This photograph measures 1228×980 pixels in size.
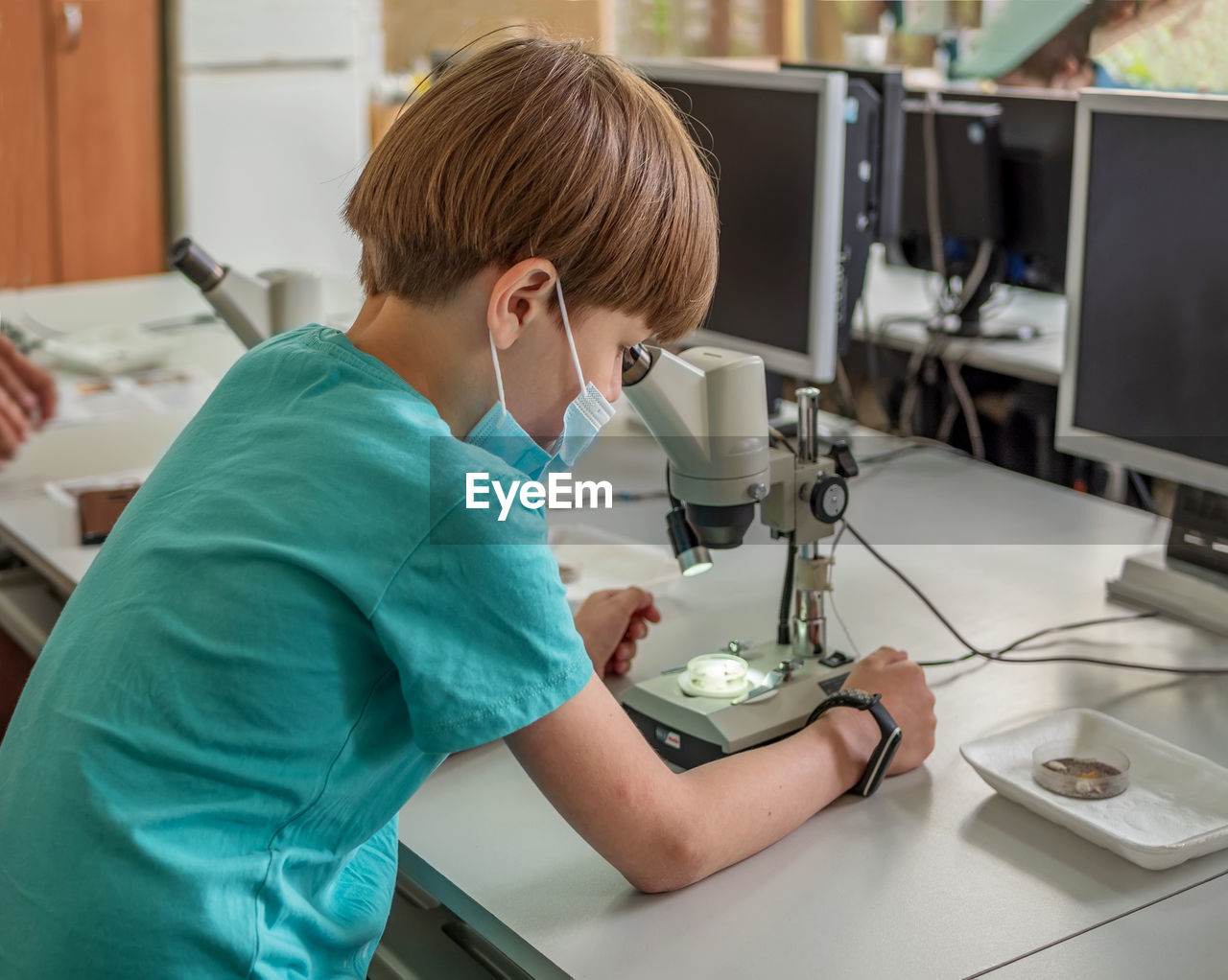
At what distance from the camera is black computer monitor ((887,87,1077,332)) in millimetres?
2260

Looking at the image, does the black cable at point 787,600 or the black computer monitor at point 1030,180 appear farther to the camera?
the black computer monitor at point 1030,180

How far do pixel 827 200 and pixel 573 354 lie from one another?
833 millimetres

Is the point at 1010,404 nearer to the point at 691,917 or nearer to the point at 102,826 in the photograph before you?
the point at 691,917

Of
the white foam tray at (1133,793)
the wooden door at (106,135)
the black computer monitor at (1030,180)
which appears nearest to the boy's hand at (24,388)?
the white foam tray at (1133,793)

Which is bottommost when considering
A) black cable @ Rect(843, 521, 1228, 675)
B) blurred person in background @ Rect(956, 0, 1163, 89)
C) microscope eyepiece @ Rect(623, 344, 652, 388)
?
black cable @ Rect(843, 521, 1228, 675)

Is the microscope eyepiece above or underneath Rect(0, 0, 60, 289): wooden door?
underneath

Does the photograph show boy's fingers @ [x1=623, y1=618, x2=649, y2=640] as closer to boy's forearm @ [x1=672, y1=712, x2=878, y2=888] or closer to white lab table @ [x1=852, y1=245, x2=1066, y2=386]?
boy's forearm @ [x1=672, y1=712, x2=878, y2=888]

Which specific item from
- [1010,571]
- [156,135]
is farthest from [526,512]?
[156,135]

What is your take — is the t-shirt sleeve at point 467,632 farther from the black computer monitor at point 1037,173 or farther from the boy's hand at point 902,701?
the black computer monitor at point 1037,173

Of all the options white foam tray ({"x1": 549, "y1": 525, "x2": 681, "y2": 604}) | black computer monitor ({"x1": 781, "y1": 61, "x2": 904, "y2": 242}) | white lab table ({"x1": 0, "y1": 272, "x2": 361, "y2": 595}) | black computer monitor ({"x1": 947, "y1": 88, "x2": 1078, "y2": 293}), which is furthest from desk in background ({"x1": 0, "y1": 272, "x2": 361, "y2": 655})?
black computer monitor ({"x1": 947, "y1": 88, "x2": 1078, "y2": 293})

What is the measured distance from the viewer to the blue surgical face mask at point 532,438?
0.91 m

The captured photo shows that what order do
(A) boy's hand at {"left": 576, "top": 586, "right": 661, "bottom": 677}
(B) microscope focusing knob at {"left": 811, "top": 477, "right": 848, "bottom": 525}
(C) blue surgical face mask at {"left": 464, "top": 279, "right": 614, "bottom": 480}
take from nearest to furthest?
(C) blue surgical face mask at {"left": 464, "top": 279, "right": 614, "bottom": 480}
(B) microscope focusing knob at {"left": 811, "top": 477, "right": 848, "bottom": 525}
(A) boy's hand at {"left": 576, "top": 586, "right": 661, "bottom": 677}

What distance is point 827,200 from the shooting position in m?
1.64

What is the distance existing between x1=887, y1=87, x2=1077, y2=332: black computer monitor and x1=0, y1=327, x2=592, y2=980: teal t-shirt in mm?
1715
